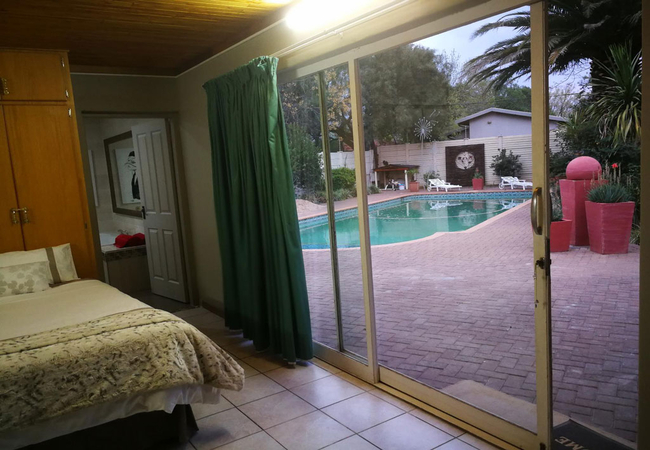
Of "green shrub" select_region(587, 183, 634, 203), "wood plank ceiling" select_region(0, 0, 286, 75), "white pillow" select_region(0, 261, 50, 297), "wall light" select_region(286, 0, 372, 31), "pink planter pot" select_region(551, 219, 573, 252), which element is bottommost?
"pink planter pot" select_region(551, 219, 573, 252)

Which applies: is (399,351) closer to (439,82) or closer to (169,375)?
(169,375)

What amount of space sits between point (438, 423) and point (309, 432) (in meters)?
0.67

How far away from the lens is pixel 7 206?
3.67 meters

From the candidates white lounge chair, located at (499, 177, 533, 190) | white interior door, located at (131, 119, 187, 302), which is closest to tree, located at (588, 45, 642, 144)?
white lounge chair, located at (499, 177, 533, 190)

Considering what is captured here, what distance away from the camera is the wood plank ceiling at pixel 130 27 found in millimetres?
2906

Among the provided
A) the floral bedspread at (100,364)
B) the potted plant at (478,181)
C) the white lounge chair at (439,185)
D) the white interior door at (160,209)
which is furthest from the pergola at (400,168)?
the white interior door at (160,209)

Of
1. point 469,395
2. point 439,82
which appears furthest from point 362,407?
point 439,82

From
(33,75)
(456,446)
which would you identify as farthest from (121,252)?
(456,446)

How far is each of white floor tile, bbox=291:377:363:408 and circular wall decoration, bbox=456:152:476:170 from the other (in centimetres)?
200

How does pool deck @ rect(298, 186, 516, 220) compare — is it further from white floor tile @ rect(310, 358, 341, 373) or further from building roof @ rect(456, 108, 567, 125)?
white floor tile @ rect(310, 358, 341, 373)

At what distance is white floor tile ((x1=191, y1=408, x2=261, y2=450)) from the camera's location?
2.54 metres

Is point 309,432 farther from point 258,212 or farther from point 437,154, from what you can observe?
point 437,154

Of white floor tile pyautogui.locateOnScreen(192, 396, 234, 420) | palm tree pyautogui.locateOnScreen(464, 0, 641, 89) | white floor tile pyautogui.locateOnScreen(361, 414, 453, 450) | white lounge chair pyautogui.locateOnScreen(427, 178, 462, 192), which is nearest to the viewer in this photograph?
white floor tile pyautogui.locateOnScreen(361, 414, 453, 450)

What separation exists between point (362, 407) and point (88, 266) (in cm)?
257
